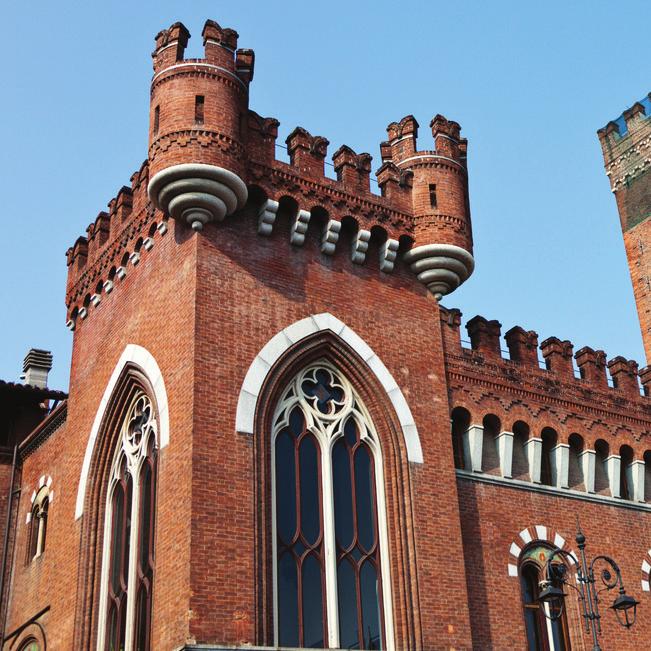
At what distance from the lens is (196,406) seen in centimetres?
1595

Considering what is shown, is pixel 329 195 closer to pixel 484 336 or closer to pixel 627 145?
pixel 484 336

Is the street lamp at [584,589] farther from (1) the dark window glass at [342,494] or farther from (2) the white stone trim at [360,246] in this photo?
(2) the white stone trim at [360,246]

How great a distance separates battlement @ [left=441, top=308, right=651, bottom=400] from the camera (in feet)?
66.3

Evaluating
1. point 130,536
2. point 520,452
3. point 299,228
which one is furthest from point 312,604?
point 299,228

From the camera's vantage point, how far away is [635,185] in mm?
32312

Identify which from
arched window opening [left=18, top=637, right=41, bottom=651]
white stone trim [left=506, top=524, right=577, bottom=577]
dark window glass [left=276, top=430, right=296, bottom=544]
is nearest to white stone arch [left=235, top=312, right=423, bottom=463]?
dark window glass [left=276, top=430, right=296, bottom=544]

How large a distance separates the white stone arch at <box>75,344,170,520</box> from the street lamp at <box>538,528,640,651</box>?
6.30m

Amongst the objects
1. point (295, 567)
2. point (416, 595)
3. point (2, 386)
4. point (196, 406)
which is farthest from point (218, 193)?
point (2, 386)

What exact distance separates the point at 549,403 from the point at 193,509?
28.9ft

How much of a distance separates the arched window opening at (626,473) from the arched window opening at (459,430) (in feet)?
13.4

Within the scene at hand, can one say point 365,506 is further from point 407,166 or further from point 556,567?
point 407,166

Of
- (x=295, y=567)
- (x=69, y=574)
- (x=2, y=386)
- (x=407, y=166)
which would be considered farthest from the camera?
(x=2, y=386)

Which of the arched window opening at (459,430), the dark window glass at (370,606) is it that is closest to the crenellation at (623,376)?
the arched window opening at (459,430)

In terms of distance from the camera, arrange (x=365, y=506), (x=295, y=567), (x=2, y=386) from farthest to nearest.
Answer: (x=2, y=386), (x=365, y=506), (x=295, y=567)
